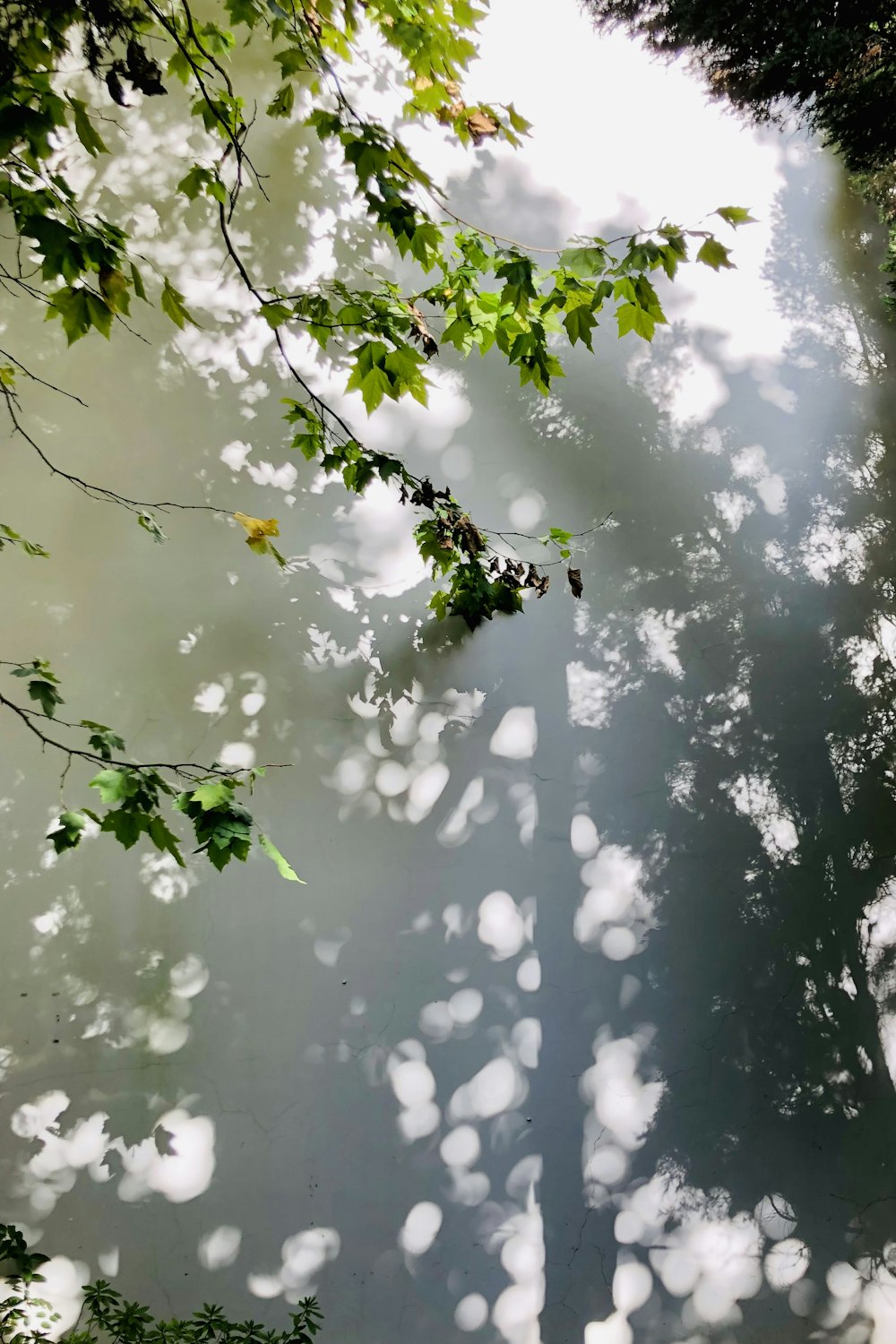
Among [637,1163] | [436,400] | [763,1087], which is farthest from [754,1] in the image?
[637,1163]

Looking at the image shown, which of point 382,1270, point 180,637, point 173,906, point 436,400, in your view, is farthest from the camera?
point 436,400

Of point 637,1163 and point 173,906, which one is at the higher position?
point 173,906

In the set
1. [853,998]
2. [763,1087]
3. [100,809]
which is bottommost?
[763,1087]

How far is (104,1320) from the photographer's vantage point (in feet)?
6.73

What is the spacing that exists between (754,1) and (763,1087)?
3.13 meters

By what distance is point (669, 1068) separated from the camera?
2.42 metres

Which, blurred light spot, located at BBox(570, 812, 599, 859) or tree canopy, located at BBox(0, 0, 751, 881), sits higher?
tree canopy, located at BBox(0, 0, 751, 881)

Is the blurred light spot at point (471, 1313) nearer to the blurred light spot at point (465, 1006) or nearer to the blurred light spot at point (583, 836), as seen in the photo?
the blurred light spot at point (465, 1006)

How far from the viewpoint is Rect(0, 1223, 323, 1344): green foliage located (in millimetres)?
1992

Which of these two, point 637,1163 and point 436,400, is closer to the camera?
point 637,1163

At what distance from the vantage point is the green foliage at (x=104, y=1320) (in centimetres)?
199

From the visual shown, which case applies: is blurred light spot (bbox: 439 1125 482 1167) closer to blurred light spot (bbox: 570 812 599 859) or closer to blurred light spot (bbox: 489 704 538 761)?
blurred light spot (bbox: 570 812 599 859)

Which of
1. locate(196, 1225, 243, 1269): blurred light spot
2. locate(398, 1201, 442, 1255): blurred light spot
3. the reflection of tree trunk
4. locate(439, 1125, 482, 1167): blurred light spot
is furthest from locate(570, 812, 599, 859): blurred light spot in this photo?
locate(196, 1225, 243, 1269): blurred light spot

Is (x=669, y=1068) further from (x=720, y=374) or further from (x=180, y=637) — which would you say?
(x=720, y=374)
